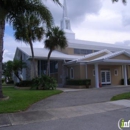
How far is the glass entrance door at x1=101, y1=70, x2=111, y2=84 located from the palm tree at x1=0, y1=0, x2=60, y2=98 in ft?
47.6

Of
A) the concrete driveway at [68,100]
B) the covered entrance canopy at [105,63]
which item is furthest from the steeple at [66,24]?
the concrete driveway at [68,100]

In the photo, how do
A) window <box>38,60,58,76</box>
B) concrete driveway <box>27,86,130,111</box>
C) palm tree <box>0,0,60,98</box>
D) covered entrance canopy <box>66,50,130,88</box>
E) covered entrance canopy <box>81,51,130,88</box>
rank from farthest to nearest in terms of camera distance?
window <box>38,60,58,76</box>, covered entrance canopy <box>66,50,130,88</box>, covered entrance canopy <box>81,51,130,88</box>, palm tree <box>0,0,60,98</box>, concrete driveway <box>27,86,130,111</box>

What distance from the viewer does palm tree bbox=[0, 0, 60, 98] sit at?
37.1 feet

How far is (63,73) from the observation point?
25516 millimetres

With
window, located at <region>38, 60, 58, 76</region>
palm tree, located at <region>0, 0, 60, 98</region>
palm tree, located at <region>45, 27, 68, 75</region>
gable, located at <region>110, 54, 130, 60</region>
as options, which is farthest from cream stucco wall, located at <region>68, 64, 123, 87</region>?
palm tree, located at <region>0, 0, 60, 98</region>

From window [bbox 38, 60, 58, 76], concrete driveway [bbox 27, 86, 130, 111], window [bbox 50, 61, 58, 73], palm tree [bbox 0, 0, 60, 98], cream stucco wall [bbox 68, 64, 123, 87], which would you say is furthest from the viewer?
window [bbox 50, 61, 58, 73]

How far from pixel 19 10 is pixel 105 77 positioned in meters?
16.7

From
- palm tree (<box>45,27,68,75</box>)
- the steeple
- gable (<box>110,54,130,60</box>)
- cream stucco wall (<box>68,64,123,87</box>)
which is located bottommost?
cream stucco wall (<box>68,64,123,87</box>)

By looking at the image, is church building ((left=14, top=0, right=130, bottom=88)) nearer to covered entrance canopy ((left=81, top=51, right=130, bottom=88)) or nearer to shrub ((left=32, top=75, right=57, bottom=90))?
covered entrance canopy ((left=81, top=51, right=130, bottom=88))

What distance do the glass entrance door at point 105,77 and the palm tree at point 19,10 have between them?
14.5m

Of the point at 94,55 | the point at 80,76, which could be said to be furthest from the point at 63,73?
the point at 94,55

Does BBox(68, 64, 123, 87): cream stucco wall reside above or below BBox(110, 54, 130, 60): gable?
below

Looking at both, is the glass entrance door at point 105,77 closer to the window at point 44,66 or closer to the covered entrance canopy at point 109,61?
the covered entrance canopy at point 109,61

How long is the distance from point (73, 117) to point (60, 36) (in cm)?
Answer: 1394
